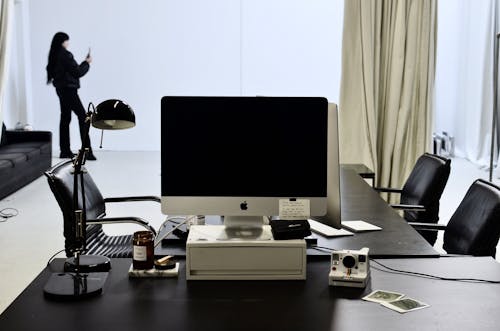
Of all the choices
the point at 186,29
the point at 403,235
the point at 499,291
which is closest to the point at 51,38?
the point at 186,29

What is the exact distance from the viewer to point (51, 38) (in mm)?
10562

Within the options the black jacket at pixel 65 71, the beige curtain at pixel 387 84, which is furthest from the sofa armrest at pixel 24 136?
the beige curtain at pixel 387 84

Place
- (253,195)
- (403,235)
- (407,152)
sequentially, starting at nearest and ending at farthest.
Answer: (253,195), (403,235), (407,152)

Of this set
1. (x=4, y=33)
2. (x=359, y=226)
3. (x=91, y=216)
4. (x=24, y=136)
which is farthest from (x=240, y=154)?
(x=24, y=136)

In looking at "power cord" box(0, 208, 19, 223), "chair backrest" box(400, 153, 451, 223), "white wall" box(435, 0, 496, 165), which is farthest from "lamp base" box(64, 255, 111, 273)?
"white wall" box(435, 0, 496, 165)

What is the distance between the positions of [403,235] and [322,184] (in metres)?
0.62

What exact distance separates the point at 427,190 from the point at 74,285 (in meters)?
2.39

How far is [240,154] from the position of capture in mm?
2512

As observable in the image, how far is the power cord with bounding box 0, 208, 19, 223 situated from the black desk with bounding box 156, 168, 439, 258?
142 inches

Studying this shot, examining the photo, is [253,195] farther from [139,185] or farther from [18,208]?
[139,185]

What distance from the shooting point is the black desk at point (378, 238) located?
2.70m

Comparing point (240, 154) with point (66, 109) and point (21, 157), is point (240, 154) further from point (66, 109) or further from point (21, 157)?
point (66, 109)

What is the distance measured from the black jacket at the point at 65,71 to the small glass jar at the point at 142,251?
24.6 feet

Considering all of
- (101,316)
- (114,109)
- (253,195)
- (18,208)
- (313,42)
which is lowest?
(18,208)
